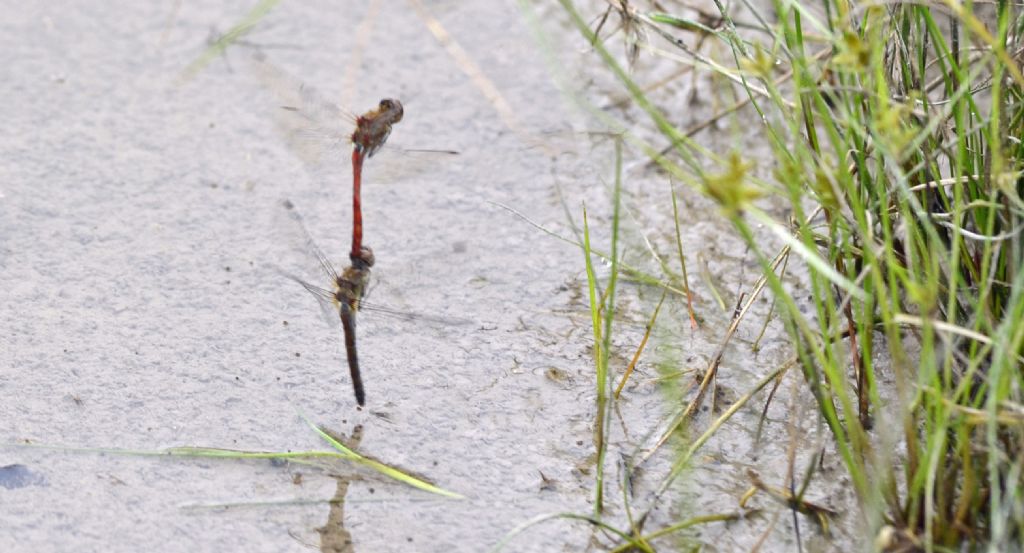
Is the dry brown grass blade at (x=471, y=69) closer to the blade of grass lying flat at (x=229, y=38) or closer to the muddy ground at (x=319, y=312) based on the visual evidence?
the muddy ground at (x=319, y=312)

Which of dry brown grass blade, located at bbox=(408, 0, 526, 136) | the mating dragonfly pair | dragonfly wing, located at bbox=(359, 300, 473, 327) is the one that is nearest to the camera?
the mating dragonfly pair

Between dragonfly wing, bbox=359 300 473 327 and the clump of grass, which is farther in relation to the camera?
dragonfly wing, bbox=359 300 473 327

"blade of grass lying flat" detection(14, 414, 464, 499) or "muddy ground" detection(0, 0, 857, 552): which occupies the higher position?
"muddy ground" detection(0, 0, 857, 552)

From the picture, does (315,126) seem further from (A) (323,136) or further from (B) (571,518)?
(B) (571,518)

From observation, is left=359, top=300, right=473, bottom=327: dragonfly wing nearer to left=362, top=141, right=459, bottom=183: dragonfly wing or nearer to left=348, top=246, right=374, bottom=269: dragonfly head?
left=348, top=246, right=374, bottom=269: dragonfly head

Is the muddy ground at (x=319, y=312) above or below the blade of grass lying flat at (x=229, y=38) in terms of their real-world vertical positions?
below

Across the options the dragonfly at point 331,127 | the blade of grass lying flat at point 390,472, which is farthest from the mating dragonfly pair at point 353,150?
the blade of grass lying flat at point 390,472

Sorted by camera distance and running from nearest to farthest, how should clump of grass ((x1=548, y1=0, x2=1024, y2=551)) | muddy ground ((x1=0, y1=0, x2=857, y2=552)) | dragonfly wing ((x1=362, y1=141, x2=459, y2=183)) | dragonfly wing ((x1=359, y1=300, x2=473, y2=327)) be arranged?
clump of grass ((x1=548, y1=0, x2=1024, y2=551)) < muddy ground ((x1=0, y1=0, x2=857, y2=552)) < dragonfly wing ((x1=359, y1=300, x2=473, y2=327)) < dragonfly wing ((x1=362, y1=141, x2=459, y2=183))

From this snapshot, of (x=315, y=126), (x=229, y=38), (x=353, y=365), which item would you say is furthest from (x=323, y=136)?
(x=229, y=38)

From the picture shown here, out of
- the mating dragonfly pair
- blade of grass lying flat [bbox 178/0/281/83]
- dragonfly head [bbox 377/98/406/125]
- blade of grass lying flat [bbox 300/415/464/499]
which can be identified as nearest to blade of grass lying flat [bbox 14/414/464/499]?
blade of grass lying flat [bbox 300/415/464/499]

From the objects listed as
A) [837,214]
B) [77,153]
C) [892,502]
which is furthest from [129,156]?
[892,502]
